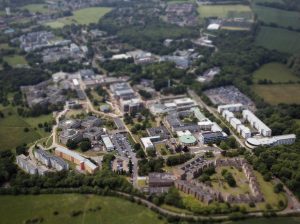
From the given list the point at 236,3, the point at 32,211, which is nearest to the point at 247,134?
the point at 32,211

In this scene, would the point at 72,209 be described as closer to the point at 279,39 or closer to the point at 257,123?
the point at 257,123

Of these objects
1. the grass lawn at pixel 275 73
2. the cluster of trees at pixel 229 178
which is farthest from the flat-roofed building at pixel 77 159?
the grass lawn at pixel 275 73

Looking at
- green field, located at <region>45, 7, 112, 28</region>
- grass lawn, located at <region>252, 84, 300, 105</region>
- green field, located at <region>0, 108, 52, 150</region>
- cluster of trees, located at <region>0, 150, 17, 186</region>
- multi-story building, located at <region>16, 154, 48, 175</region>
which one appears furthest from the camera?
green field, located at <region>45, 7, 112, 28</region>

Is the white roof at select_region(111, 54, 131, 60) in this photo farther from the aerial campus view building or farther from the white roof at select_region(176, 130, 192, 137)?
the white roof at select_region(176, 130, 192, 137)

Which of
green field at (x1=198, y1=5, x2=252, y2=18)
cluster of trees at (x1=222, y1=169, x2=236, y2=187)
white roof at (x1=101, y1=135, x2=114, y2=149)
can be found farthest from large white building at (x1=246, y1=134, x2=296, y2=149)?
green field at (x1=198, y1=5, x2=252, y2=18)

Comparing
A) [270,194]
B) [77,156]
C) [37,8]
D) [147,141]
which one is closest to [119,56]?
[147,141]

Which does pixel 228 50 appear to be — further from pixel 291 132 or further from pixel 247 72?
pixel 291 132
